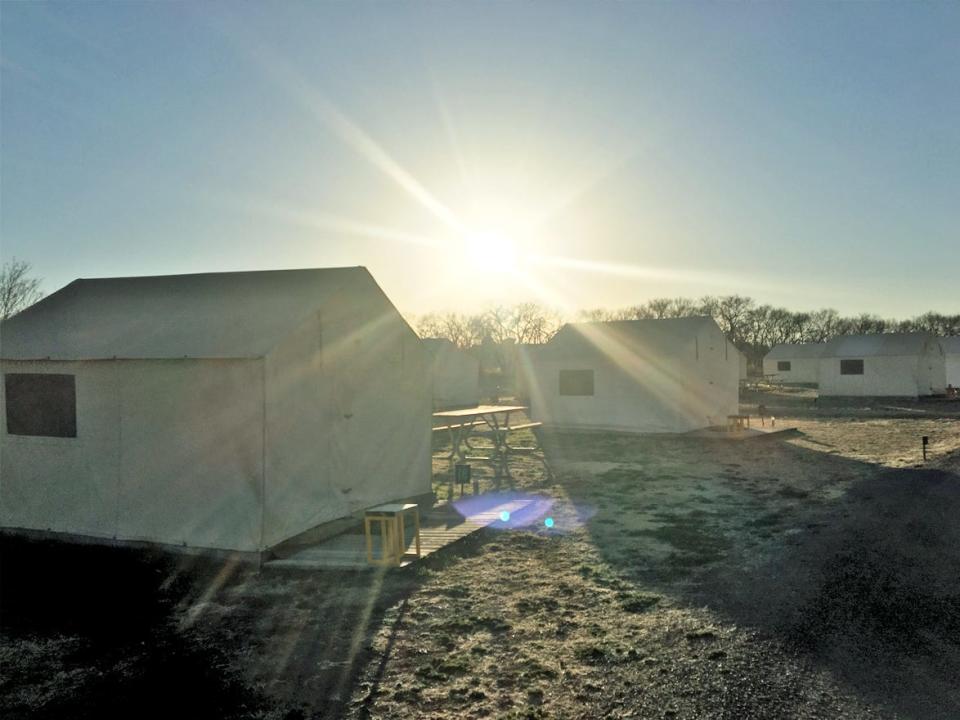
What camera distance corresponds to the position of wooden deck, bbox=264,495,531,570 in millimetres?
7148

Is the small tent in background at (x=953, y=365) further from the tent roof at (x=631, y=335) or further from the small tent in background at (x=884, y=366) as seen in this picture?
the tent roof at (x=631, y=335)

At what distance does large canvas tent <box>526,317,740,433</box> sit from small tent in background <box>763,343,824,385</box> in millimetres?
35009

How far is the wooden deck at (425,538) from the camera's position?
7.15 metres

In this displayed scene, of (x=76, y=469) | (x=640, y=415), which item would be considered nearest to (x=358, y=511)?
(x=76, y=469)

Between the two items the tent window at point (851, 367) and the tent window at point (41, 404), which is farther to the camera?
the tent window at point (851, 367)

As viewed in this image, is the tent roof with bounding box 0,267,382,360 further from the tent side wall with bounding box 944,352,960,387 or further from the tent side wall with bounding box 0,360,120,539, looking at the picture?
the tent side wall with bounding box 944,352,960,387

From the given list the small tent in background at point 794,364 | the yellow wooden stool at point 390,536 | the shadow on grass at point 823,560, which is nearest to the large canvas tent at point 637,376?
the shadow on grass at point 823,560

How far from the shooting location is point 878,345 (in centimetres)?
3675

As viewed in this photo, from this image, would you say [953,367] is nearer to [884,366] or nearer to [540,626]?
[884,366]

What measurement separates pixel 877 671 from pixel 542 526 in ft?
16.1

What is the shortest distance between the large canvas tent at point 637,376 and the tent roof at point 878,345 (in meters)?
16.7

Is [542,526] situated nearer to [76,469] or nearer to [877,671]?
[877,671]

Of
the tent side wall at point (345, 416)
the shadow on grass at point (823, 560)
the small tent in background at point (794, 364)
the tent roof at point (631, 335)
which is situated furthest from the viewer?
the small tent in background at point (794, 364)

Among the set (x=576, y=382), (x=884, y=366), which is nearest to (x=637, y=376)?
(x=576, y=382)
